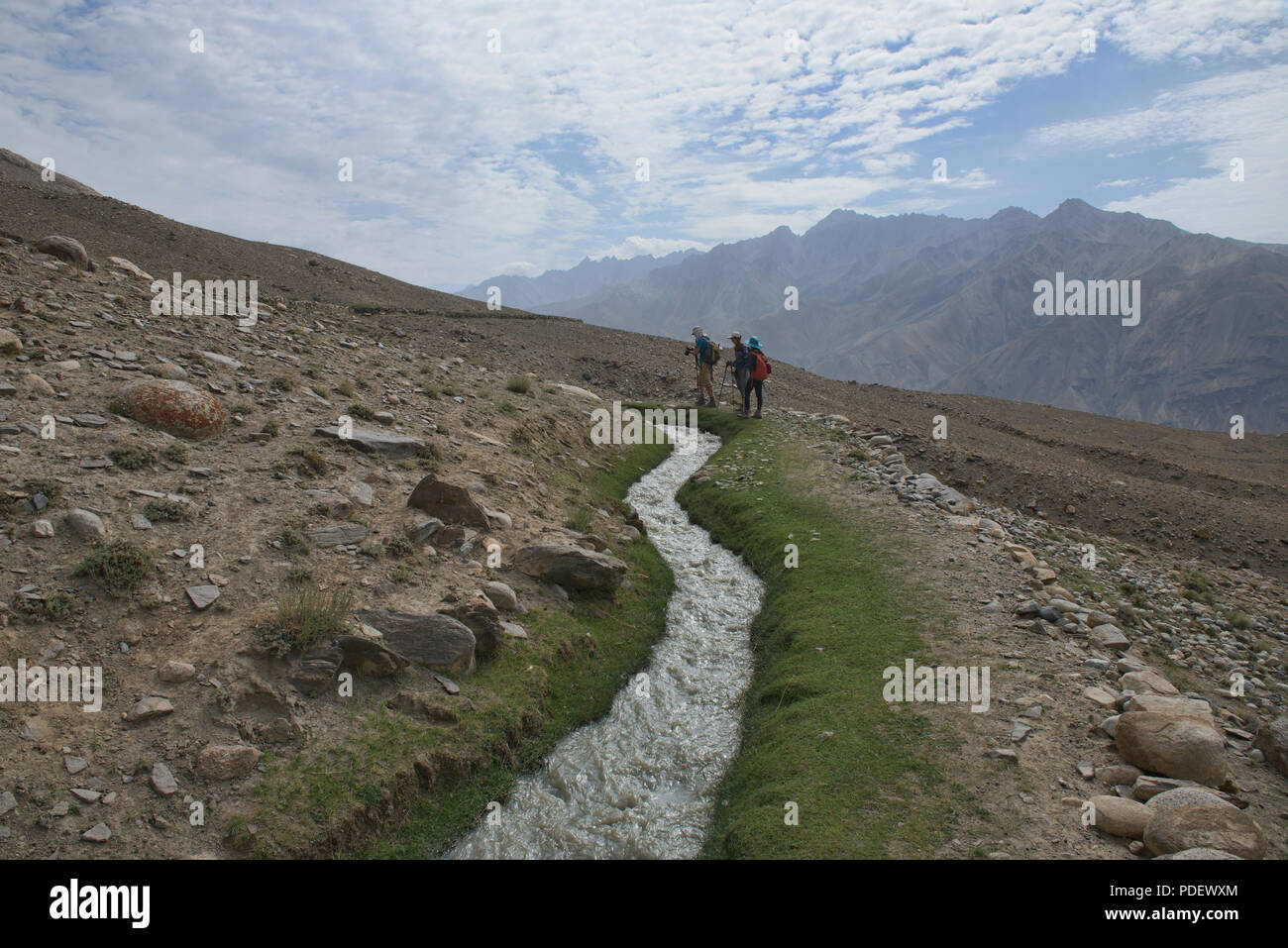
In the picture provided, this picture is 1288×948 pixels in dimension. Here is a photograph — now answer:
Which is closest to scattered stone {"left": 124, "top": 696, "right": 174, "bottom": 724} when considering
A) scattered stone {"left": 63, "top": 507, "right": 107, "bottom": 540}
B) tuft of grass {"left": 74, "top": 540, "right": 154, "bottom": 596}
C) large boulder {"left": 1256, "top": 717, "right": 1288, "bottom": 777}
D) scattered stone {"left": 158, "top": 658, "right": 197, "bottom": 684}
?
scattered stone {"left": 158, "top": 658, "right": 197, "bottom": 684}

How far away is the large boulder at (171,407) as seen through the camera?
47.7 ft

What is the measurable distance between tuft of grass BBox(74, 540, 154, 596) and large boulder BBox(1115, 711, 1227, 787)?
1505 centimetres

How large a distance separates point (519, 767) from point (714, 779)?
337cm

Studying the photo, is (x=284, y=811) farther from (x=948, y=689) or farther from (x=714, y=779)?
(x=948, y=689)

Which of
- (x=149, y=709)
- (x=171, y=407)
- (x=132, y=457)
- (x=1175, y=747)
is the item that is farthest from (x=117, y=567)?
(x=1175, y=747)

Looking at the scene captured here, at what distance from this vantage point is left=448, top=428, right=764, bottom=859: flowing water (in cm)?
1032

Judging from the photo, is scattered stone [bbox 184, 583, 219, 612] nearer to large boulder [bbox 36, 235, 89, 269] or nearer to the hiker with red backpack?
large boulder [bbox 36, 235, 89, 269]

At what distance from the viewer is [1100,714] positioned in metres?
10.6

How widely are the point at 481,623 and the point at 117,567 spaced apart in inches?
232

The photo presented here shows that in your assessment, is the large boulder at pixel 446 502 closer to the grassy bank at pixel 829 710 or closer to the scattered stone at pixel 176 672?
the scattered stone at pixel 176 672

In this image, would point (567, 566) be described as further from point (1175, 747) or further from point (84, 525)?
point (1175, 747)

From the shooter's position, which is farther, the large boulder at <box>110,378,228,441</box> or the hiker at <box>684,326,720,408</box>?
the hiker at <box>684,326,720,408</box>

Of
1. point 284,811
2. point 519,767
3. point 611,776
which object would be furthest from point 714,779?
point 284,811

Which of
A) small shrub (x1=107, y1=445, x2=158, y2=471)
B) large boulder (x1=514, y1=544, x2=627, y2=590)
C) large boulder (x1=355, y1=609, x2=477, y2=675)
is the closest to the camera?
large boulder (x1=355, y1=609, x2=477, y2=675)
